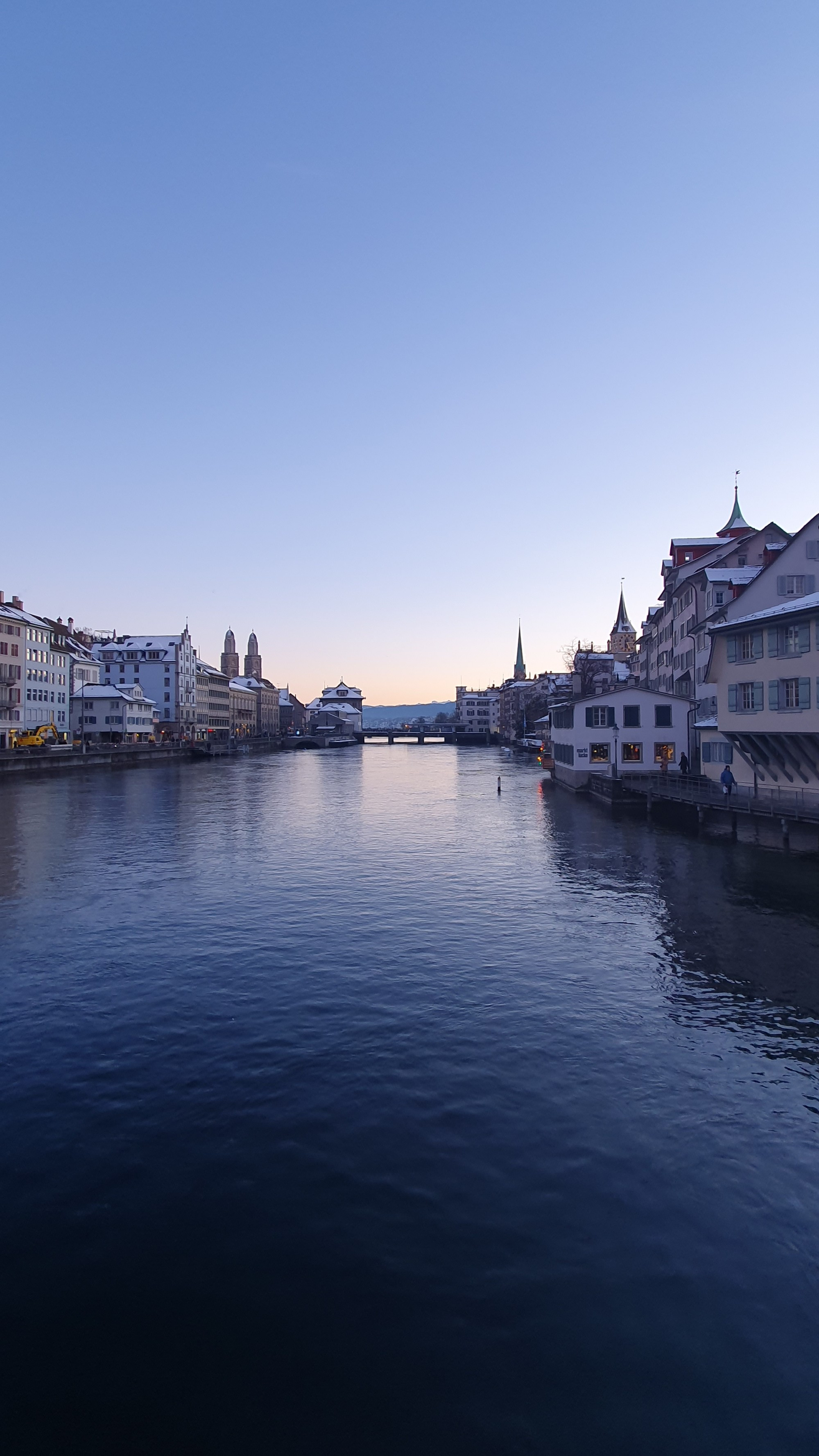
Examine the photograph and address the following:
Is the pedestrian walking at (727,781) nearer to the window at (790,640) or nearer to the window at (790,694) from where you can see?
the window at (790,694)

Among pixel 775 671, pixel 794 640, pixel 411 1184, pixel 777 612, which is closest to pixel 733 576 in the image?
pixel 777 612

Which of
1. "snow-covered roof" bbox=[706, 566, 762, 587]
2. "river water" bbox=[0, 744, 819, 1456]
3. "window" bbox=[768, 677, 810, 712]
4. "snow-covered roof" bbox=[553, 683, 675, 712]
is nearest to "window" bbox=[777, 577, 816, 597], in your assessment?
"window" bbox=[768, 677, 810, 712]

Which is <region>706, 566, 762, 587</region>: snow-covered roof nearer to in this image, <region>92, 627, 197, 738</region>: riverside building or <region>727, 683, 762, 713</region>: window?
<region>727, 683, 762, 713</region>: window

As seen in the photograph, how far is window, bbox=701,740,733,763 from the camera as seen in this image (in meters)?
56.6

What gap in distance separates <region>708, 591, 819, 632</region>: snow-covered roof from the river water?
767 inches

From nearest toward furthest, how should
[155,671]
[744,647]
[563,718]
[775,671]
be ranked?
[775,671] → [744,647] → [563,718] → [155,671]

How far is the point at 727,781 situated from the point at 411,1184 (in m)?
45.2

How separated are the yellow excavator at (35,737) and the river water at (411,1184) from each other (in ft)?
300

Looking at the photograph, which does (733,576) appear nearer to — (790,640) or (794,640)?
(790,640)

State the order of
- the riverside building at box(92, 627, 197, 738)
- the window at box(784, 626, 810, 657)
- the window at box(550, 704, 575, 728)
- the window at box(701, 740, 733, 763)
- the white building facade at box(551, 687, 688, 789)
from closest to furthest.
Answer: the window at box(784, 626, 810, 657) < the window at box(701, 740, 733, 763) < the white building facade at box(551, 687, 688, 789) < the window at box(550, 704, 575, 728) < the riverside building at box(92, 627, 197, 738)

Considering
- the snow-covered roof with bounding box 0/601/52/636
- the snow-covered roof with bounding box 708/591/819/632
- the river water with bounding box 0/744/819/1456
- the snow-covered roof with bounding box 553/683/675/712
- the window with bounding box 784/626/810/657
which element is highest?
the snow-covered roof with bounding box 0/601/52/636

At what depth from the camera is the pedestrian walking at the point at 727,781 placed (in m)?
50.9

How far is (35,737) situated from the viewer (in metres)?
113

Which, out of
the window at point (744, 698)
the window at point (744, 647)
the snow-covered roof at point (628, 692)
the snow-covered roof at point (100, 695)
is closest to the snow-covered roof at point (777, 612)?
the window at point (744, 647)
